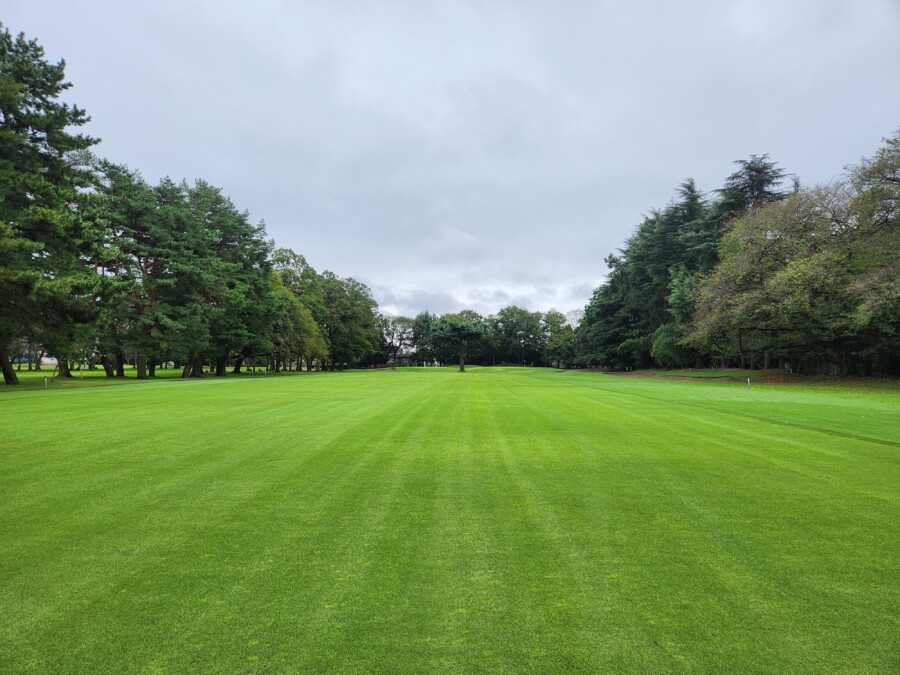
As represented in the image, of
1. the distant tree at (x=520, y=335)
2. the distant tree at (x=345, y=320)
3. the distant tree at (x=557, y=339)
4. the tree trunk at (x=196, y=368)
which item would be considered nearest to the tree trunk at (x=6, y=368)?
the tree trunk at (x=196, y=368)

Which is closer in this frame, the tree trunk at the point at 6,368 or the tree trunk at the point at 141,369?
the tree trunk at the point at 6,368

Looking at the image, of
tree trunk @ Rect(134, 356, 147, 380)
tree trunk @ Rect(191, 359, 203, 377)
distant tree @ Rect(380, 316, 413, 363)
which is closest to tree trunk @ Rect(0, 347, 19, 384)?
tree trunk @ Rect(134, 356, 147, 380)

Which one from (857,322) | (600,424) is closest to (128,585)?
(600,424)

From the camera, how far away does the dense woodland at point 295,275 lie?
2286 cm

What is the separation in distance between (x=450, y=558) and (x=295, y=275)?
69.2 m

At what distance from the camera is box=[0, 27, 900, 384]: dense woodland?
75.0ft

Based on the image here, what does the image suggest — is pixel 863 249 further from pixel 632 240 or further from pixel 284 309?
pixel 284 309

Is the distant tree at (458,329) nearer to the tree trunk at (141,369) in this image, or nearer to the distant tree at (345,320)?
the distant tree at (345,320)

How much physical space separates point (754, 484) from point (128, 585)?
6.51 metres

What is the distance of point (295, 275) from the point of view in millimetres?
Answer: 67750

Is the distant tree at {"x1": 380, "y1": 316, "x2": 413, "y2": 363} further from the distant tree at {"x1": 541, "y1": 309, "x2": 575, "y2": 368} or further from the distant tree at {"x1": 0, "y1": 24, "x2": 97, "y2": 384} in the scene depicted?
the distant tree at {"x1": 0, "y1": 24, "x2": 97, "y2": 384}

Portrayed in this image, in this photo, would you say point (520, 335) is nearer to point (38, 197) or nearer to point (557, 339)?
point (557, 339)

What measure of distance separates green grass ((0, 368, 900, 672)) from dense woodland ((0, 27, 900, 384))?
21.2 metres

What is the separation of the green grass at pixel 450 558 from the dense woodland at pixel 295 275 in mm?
21189
